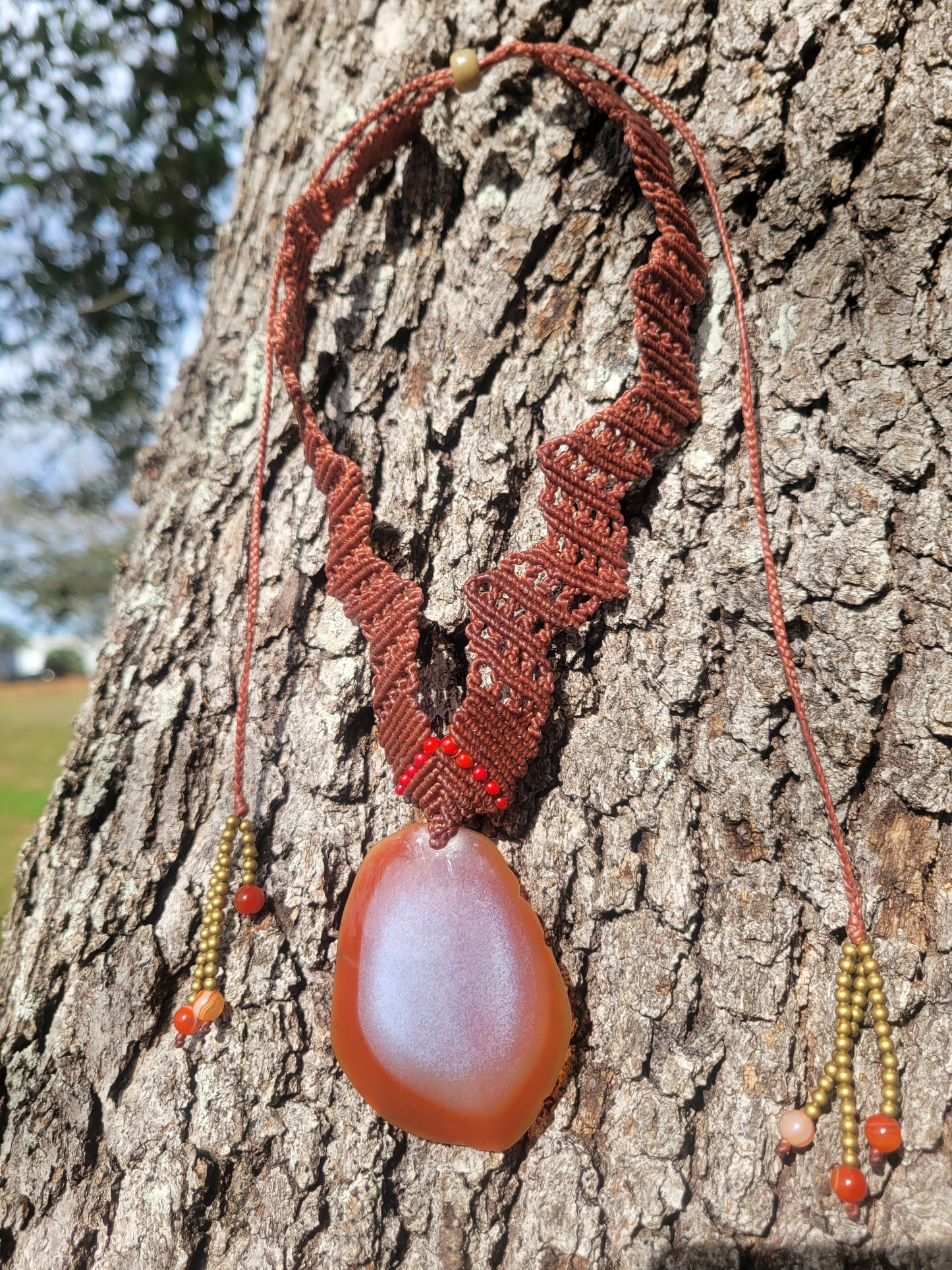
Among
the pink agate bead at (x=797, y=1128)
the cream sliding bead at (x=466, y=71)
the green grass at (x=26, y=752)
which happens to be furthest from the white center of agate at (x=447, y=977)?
the green grass at (x=26, y=752)

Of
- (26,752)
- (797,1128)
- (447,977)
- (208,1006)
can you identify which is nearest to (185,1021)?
(208,1006)

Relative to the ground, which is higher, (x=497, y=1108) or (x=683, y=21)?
(x=683, y=21)

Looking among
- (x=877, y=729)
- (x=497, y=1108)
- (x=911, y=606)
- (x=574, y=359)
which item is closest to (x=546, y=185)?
(x=574, y=359)

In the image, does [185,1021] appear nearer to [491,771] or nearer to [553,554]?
[491,771]

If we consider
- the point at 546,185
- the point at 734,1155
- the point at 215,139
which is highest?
the point at 215,139

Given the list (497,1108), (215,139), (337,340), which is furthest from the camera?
(215,139)

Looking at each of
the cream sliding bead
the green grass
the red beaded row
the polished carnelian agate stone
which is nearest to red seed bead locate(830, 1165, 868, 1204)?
the polished carnelian agate stone

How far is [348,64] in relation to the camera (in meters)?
1.54

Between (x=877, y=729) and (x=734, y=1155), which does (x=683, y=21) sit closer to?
(x=877, y=729)

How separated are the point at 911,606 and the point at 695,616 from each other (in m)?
0.30

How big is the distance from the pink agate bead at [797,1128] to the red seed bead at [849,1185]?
0.15 ft

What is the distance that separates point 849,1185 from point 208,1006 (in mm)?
899

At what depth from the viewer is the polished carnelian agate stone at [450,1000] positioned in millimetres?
1032

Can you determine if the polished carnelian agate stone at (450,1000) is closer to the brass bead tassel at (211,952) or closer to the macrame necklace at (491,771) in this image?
the macrame necklace at (491,771)
